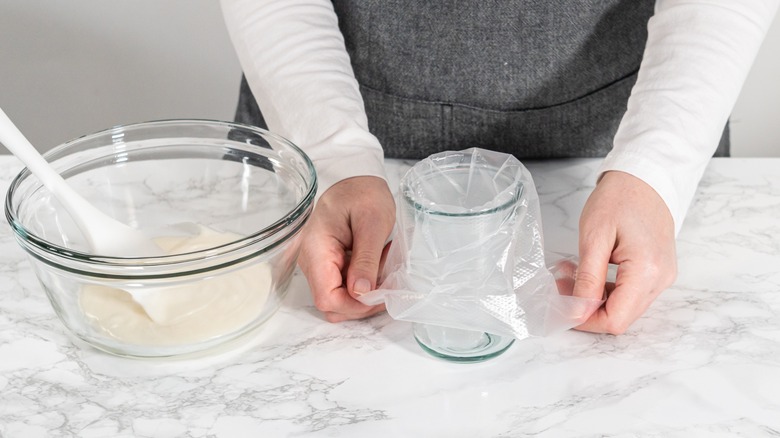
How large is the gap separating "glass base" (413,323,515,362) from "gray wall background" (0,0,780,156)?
1501 millimetres

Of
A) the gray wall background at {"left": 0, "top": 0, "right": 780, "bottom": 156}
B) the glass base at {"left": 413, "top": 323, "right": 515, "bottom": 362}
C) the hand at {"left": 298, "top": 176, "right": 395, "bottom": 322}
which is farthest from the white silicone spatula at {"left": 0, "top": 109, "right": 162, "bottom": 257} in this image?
the gray wall background at {"left": 0, "top": 0, "right": 780, "bottom": 156}

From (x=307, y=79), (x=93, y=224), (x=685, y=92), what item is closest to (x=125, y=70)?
(x=307, y=79)

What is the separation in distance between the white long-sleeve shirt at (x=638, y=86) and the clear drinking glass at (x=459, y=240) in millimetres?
183

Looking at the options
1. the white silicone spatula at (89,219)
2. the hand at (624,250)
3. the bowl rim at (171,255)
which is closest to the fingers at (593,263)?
the hand at (624,250)

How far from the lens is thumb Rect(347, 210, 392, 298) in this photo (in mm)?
755

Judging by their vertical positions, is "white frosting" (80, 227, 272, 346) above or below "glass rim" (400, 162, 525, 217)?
below

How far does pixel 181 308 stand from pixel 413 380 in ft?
0.62

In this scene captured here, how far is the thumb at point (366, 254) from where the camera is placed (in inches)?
29.7

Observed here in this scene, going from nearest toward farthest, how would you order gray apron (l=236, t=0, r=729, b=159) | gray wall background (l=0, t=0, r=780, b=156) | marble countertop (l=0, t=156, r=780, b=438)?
marble countertop (l=0, t=156, r=780, b=438)
gray apron (l=236, t=0, r=729, b=159)
gray wall background (l=0, t=0, r=780, b=156)

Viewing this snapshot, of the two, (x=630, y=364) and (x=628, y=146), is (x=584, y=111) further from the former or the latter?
(x=630, y=364)

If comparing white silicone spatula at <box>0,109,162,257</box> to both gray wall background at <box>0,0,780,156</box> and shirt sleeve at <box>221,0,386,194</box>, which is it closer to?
shirt sleeve at <box>221,0,386,194</box>

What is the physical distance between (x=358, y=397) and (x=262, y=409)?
0.07 meters

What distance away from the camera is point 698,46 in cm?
87

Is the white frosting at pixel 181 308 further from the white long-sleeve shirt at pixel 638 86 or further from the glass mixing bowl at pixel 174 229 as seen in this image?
the white long-sleeve shirt at pixel 638 86
